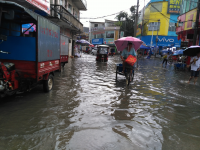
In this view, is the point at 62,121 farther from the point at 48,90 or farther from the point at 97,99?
the point at 48,90

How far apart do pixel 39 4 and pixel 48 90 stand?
709 centimetres

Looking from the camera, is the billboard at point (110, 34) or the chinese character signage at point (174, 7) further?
the billboard at point (110, 34)

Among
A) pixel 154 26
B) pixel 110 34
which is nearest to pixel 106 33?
pixel 110 34

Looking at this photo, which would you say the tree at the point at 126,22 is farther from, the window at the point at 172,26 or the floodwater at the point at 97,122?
the floodwater at the point at 97,122

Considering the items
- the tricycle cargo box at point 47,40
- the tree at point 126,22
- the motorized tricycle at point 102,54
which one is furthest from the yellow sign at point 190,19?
the tree at point 126,22

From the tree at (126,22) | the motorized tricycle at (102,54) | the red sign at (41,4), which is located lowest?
the motorized tricycle at (102,54)

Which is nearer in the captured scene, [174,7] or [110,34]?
[174,7]

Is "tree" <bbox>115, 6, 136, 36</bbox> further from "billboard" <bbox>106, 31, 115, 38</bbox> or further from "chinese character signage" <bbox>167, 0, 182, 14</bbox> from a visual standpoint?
"chinese character signage" <bbox>167, 0, 182, 14</bbox>

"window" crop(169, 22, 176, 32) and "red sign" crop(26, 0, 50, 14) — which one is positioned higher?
"window" crop(169, 22, 176, 32)

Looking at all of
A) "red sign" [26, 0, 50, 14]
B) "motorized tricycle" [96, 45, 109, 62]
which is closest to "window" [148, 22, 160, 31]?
"motorized tricycle" [96, 45, 109, 62]

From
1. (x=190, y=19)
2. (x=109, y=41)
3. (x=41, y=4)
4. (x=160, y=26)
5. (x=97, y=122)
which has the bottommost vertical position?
(x=97, y=122)

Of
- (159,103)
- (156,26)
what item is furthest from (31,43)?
(156,26)

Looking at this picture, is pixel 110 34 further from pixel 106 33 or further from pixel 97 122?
pixel 97 122

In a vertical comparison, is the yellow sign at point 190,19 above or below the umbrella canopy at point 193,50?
above
